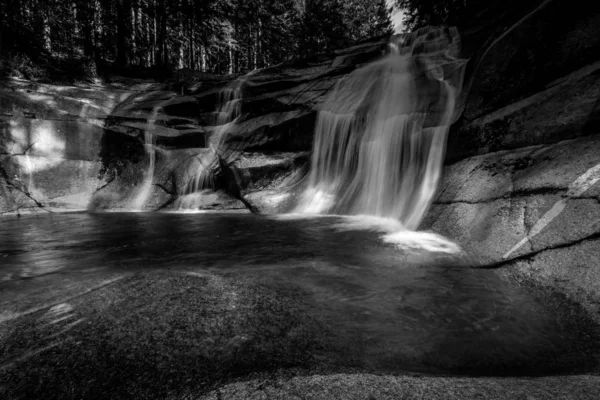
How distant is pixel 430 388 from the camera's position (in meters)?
1.35

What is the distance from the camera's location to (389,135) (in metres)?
7.68

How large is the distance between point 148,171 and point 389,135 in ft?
27.5

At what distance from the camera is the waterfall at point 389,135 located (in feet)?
21.0

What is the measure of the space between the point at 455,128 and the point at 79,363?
642 centimetres

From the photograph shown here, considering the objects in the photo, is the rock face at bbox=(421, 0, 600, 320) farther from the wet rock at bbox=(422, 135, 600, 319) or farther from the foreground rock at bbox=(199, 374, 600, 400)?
the foreground rock at bbox=(199, 374, 600, 400)

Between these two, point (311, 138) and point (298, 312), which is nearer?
point (298, 312)

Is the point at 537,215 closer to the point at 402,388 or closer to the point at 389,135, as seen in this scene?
the point at 402,388

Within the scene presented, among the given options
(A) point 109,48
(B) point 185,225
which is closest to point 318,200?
(B) point 185,225

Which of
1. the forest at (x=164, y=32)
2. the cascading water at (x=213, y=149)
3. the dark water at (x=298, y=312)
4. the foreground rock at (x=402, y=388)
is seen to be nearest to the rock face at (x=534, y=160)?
the dark water at (x=298, y=312)

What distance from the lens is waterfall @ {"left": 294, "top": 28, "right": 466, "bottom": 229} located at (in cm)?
639

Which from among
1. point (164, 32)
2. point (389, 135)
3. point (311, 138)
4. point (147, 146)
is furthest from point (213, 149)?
point (164, 32)

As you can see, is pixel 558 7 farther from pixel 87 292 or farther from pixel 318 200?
pixel 87 292

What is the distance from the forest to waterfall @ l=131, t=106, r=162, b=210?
800 cm

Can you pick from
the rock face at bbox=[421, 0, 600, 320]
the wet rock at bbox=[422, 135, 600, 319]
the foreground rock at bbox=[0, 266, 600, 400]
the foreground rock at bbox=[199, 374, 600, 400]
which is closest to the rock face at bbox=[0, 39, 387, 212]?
the rock face at bbox=[421, 0, 600, 320]
